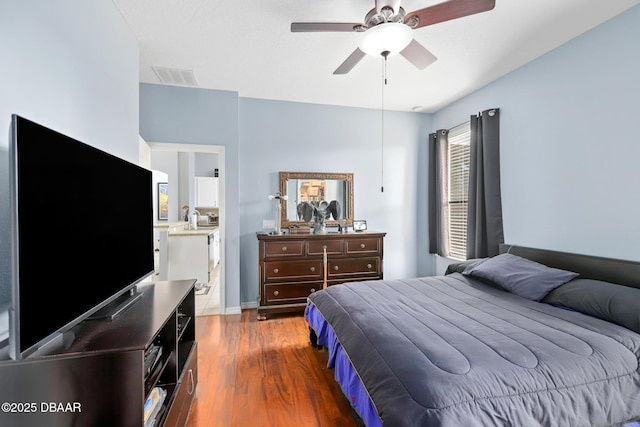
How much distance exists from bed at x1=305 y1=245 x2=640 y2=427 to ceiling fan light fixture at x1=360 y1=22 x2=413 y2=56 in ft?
5.85

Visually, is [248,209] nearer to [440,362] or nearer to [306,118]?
[306,118]

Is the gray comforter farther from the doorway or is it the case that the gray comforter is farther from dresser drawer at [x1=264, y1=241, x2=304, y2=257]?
the doorway

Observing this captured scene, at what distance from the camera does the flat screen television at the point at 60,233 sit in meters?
0.87

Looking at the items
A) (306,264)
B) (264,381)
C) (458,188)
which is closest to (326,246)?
(306,264)

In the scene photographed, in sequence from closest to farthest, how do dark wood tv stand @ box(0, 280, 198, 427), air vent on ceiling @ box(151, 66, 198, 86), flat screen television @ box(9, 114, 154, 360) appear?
flat screen television @ box(9, 114, 154, 360) < dark wood tv stand @ box(0, 280, 198, 427) < air vent on ceiling @ box(151, 66, 198, 86)

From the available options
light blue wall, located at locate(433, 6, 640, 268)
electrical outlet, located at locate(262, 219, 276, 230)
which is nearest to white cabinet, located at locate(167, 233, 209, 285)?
electrical outlet, located at locate(262, 219, 276, 230)

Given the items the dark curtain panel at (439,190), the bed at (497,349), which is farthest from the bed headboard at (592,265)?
the dark curtain panel at (439,190)

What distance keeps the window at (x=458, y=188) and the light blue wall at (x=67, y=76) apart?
382 centimetres

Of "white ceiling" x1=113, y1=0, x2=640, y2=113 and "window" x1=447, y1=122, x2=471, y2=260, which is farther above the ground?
"white ceiling" x1=113, y1=0, x2=640, y2=113

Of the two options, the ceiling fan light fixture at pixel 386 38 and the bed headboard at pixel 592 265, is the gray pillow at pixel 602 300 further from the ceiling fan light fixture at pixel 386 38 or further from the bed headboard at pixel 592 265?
the ceiling fan light fixture at pixel 386 38

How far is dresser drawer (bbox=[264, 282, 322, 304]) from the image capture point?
3.36 m

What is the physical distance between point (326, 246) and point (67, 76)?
272cm

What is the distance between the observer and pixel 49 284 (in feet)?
3.27

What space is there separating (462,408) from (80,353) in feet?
4.77
